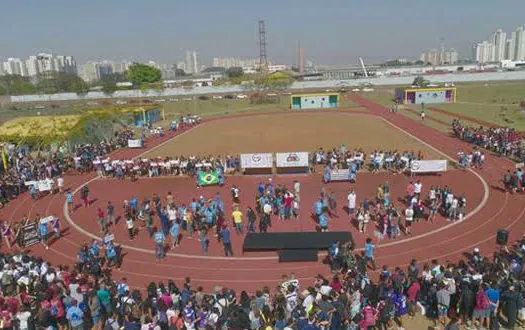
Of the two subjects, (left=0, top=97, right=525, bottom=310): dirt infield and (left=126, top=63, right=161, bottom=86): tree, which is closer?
(left=0, top=97, right=525, bottom=310): dirt infield

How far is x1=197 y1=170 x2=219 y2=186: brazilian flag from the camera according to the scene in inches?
1128

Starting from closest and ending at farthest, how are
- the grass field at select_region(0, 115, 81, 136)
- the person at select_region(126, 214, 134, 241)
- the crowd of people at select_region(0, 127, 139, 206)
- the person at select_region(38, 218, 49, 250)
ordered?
the person at select_region(38, 218, 49, 250)
the person at select_region(126, 214, 134, 241)
the crowd of people at select_region(0, 127, 139, 206)
the grass field at select_region(0, 115, 81, 136)

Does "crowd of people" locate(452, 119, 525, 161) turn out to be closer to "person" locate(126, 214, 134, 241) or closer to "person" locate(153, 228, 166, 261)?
"person" locate(153, 228, 166, 261)

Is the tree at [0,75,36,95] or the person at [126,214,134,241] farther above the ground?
the tree at [0,75,36,95]

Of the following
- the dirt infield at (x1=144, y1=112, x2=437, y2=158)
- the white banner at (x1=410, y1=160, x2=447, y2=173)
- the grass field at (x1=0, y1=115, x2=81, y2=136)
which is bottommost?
the dirt infield at (x1=144, y1=112, x2=437, y2=158)

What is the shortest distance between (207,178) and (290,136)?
18445mm

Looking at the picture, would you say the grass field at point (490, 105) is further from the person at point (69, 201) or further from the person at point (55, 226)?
the person at point (55, 226)

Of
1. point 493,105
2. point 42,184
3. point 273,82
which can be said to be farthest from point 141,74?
point 42,184

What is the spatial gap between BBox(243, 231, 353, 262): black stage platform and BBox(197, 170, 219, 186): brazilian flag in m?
9.68

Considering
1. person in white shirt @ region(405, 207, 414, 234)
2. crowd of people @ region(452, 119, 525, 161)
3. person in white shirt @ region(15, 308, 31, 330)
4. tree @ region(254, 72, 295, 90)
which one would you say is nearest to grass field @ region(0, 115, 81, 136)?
person in white shirt @ region(15, 308, 31, 330)

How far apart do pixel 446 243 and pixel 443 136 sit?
2558 centimetres

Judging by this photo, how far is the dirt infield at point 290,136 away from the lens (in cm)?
3954

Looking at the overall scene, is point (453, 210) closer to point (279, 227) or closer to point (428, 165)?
point (428, 165)

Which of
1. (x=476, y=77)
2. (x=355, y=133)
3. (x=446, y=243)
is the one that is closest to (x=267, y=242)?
(x=446, y=243)
